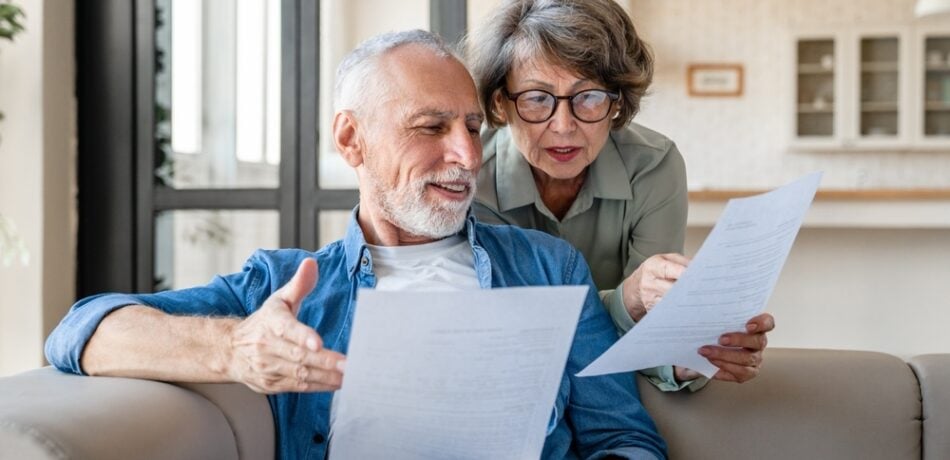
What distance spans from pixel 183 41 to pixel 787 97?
5208 millimetres

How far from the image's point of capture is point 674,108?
7.41 m

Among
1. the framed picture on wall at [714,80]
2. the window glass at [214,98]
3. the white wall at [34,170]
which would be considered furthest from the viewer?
the framed picture on wall at [714,80]

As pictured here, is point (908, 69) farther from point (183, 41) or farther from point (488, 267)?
point (488, 267)

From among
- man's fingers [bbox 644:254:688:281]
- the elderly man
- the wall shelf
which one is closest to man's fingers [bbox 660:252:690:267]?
man's fingers [bbox 644:254:688:281]

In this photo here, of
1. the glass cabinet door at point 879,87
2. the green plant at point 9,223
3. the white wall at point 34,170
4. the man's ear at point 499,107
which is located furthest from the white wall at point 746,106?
the man's ear at point 499,107

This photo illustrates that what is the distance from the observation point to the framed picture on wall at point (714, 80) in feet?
24.3

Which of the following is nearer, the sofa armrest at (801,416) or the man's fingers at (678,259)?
the man's fingers at (678,259)

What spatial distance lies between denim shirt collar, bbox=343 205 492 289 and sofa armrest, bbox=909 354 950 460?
709mm

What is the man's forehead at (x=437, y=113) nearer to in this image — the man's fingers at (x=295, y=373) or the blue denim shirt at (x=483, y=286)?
the blue denim shirt at (x=483, y=286)

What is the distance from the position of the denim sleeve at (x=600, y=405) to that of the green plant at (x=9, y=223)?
1.84 meters

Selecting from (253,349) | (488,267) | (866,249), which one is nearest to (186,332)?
(253,349)

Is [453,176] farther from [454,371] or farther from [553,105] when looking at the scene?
[454,371]

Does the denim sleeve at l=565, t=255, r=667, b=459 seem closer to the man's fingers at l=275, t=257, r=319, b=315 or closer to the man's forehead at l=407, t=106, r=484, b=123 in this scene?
the man's forehead at l=407, t=106, r=484, b=123

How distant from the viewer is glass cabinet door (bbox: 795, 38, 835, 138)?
7.26 m
